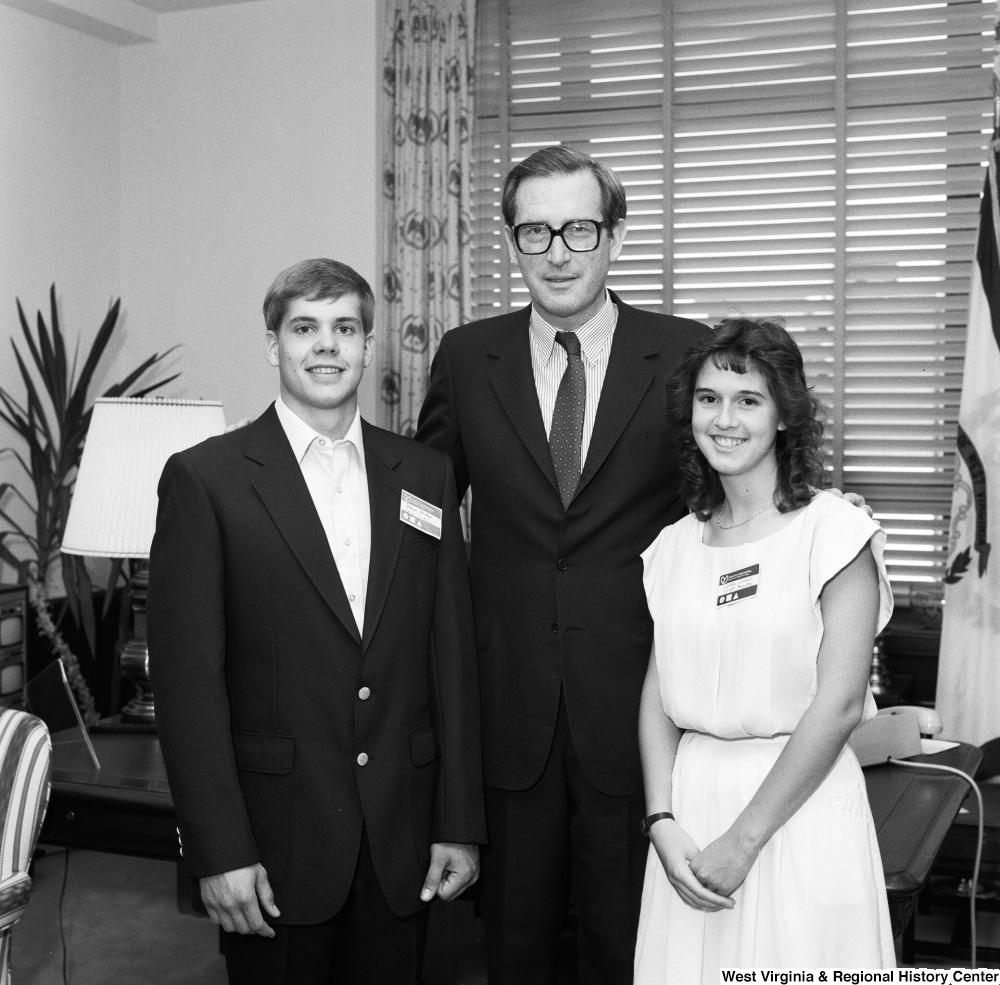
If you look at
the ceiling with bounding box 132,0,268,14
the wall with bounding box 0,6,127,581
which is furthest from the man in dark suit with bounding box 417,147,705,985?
the ceiling with bounding box 132,0,268,14

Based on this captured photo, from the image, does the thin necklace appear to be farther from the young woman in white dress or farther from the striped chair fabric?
the striped chair fabric

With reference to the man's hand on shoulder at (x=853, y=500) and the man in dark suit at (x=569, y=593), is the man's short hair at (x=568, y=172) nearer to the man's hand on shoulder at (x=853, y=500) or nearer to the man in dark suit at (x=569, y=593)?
the man in dark suit at (x=569, y=593)

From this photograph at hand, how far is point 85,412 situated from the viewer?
4.97 metres

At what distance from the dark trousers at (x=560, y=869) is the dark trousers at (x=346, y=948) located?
0.23 metres

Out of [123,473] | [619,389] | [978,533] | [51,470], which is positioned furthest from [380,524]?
[51,470]

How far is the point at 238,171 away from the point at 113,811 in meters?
3.39

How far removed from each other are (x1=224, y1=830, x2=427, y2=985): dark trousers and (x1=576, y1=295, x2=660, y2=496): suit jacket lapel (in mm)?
745

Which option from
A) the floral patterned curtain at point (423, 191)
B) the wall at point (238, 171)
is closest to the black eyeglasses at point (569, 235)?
the floral patterned curtain at point (423, 191)

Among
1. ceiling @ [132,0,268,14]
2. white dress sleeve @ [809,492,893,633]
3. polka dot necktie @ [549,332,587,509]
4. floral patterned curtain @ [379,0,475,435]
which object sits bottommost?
white dress sleeve @ [809,492,893,633]

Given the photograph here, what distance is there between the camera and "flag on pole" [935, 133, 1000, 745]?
3.73 m

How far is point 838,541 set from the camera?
1.75 meters

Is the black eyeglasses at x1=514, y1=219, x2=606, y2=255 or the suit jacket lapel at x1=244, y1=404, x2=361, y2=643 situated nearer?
the suit jacket lapel at x1=244, y1=404, x2=361, y2=643

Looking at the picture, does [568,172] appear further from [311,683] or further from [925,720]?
[925,720]

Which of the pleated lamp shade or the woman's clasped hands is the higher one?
the pleated lamp shade
